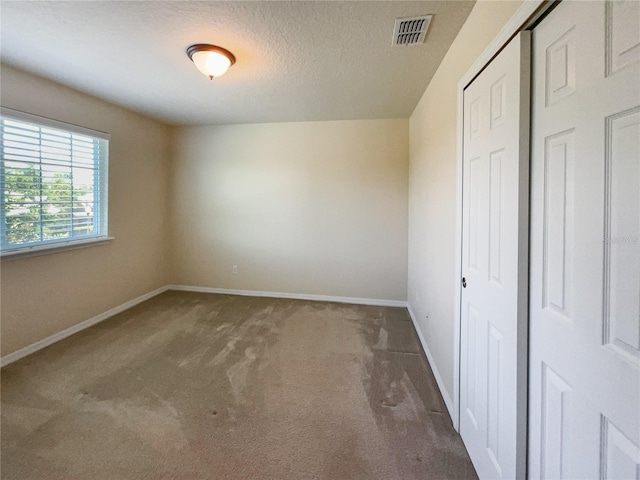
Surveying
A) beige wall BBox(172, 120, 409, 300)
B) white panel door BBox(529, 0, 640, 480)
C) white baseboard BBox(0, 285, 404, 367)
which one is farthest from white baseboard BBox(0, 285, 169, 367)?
white panel door BBox(529, 0, 640, 480)

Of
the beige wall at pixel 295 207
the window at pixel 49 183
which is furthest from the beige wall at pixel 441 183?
the window at pixel 49 183

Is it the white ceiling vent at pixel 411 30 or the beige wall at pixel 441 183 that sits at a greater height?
the white ceiling vent at pixel 411 30

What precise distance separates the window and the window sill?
0.01 meters

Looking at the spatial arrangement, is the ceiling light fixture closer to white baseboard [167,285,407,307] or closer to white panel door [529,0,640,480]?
white panel door [529,0,640,480]

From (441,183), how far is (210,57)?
2.03 m

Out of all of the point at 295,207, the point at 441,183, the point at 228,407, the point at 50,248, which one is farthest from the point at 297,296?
the point at 50,248

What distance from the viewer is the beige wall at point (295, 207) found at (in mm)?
4016

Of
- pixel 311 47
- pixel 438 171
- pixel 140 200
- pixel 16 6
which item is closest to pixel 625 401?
pixel 438 171

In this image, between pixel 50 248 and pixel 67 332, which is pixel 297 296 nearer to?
pixel 67 332

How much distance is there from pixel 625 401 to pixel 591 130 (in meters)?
0.73

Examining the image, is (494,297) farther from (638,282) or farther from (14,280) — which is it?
(14,280)

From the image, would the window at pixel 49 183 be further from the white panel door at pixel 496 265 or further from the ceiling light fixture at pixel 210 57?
the white panel door at pixel 496 265

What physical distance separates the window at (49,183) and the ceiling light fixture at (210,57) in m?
1.78

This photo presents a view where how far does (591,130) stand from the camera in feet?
2.69
